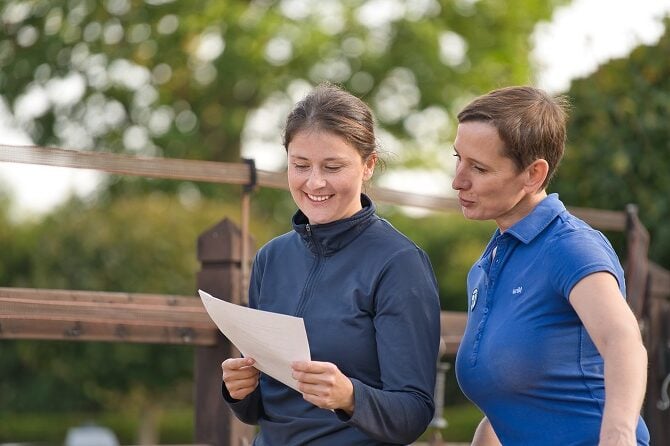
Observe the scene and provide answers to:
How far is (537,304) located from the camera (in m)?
2.23

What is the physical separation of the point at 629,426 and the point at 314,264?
84 cm

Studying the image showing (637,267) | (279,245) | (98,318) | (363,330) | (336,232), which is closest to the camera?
(363,330)

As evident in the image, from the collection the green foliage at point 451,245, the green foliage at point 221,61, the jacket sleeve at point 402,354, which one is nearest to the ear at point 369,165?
the jacket sleeve at point 402,354

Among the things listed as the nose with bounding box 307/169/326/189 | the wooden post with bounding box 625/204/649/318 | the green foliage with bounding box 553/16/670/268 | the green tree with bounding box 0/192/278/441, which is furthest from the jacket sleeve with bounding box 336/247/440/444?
the green tree with bounding box 0/192/278/441

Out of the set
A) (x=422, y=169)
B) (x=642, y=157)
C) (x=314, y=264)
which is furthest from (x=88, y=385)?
(x=314, y=264)

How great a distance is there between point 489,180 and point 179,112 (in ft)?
48.7

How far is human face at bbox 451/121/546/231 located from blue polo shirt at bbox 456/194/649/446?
52mm

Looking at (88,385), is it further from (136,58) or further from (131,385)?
(136,58)

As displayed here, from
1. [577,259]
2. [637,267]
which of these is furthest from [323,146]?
Answer: [637,267]

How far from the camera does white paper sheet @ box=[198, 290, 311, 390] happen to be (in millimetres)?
2246

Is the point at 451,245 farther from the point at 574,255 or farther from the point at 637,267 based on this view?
the point at 574,255

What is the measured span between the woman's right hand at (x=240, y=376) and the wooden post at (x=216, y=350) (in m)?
1.32

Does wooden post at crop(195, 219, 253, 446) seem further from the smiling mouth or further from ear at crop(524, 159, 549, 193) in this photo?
ear at crop(524, 159, 549, 193)

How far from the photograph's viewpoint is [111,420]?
58.5ft
